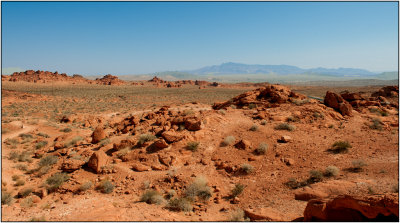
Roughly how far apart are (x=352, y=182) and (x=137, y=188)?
7937mm

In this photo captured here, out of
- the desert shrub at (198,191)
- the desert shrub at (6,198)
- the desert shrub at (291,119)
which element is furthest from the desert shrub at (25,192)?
the desert shrub at (291,119)

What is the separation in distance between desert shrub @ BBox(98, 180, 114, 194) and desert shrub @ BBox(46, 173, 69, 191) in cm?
167

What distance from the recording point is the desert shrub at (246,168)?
31.1 feet

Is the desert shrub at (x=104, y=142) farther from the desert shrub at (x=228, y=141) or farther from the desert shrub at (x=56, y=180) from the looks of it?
the desert shrub at (x=228, y=141)

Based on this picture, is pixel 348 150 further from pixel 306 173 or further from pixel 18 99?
pixel 18 99

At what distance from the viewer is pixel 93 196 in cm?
835

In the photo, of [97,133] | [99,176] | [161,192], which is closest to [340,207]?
[161,192]

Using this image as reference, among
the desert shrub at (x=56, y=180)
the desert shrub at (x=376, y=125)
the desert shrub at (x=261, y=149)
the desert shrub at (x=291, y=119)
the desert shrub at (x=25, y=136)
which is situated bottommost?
the desert shrub at (x=56, y=180)

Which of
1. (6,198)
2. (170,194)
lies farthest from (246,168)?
(6,198)

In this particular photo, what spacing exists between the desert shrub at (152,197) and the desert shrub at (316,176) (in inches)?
224

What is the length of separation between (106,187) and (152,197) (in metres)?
2.21

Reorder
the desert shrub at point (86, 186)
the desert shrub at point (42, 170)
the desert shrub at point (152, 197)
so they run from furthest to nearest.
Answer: the desert shrub at point (42, 170), the desert shrub at point (86, 186), the desert shrub at point (152, 197)

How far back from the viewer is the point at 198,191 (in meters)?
8.16

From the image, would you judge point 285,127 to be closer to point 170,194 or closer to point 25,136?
point 170,194
